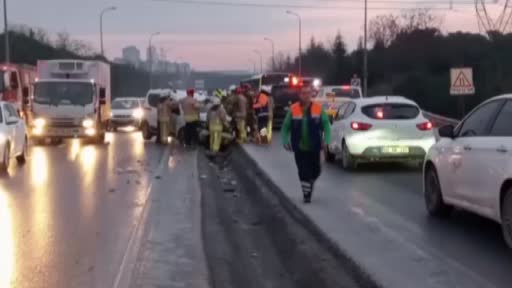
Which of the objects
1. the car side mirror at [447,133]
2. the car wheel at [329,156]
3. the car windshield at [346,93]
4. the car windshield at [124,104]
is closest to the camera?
the car side mirror at [447,133]

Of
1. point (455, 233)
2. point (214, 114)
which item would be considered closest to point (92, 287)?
point (455, 233)

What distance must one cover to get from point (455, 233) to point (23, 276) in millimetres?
4905

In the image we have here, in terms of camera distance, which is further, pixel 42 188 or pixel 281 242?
pixel 42 188

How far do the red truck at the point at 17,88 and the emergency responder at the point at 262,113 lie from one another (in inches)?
299

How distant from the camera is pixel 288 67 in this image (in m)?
124

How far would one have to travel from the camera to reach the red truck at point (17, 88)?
3008 centimetres

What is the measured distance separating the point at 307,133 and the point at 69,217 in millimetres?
3573

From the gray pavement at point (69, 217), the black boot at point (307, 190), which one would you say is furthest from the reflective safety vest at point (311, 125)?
the gray pavement at point (69, 217)

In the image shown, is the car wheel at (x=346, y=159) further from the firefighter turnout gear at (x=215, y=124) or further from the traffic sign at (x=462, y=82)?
the traffic sign at (x=462, y=82)

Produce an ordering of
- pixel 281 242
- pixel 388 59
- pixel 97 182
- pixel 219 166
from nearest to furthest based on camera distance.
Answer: pixel 281 242, pixel 97 182, pixel 219 166, pixel 388 59

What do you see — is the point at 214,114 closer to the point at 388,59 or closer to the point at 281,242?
the point at 281,242

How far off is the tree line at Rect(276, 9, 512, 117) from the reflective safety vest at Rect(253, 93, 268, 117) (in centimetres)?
1722

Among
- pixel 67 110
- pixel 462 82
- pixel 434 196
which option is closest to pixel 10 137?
pixel 67 110

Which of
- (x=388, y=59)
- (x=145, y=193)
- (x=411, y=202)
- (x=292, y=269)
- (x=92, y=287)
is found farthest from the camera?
(x=388, y=59)
